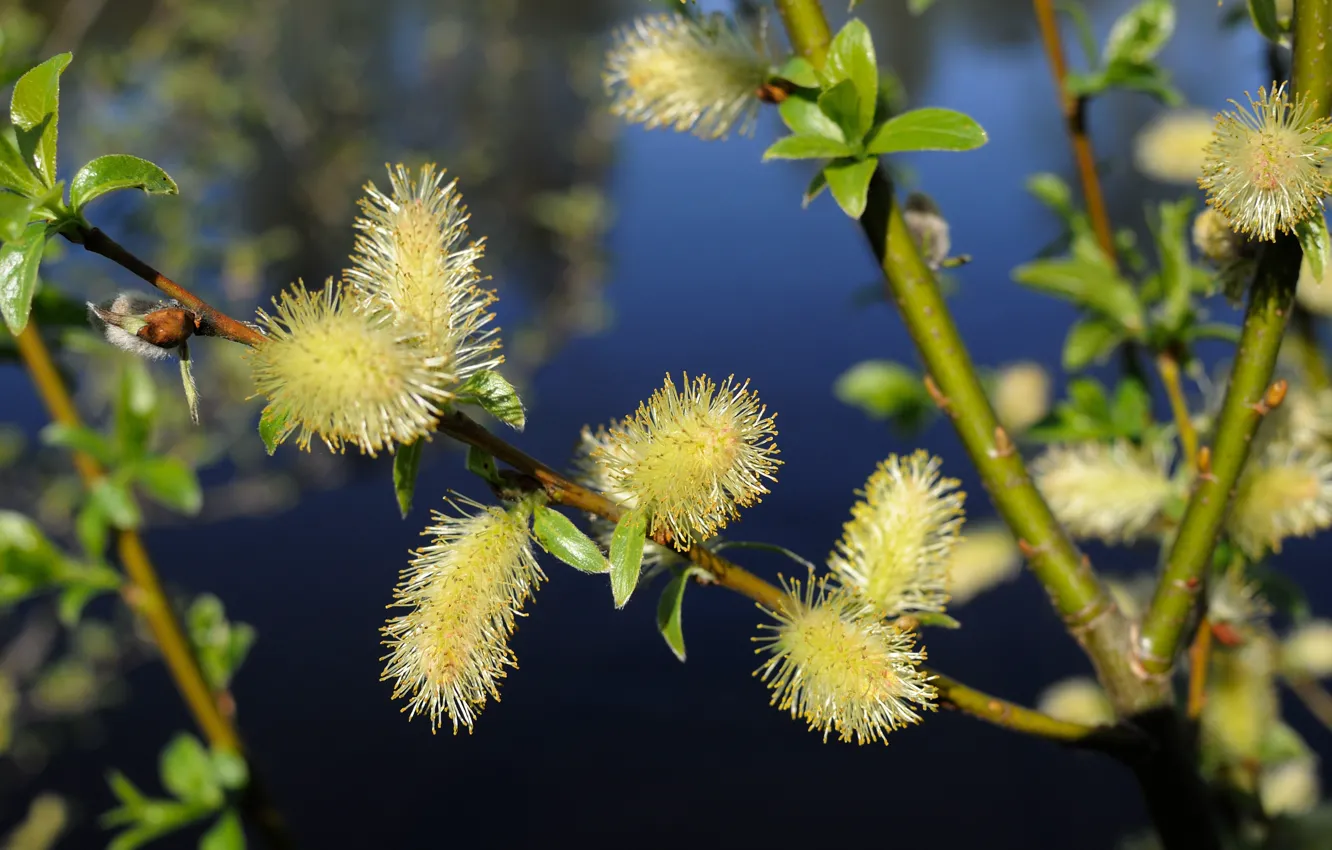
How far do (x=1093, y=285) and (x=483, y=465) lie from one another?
48 cm

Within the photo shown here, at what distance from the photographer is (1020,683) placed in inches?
89.6

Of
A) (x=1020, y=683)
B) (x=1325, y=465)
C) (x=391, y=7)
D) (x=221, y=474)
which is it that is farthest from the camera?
(x=391, y=7)

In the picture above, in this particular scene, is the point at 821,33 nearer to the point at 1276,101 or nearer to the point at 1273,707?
the point at 1276,101

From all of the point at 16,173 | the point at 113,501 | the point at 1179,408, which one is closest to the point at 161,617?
the point at 113,501

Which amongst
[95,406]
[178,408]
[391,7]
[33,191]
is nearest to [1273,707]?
[33,191]

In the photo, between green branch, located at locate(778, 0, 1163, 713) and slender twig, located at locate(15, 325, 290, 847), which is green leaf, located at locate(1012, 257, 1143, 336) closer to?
green branch, located at locate(778, 0, 1163, 713)

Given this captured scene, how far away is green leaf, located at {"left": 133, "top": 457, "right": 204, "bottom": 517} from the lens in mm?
763

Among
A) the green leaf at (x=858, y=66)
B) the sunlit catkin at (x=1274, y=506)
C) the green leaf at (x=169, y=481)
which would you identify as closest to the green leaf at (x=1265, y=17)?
the green leaf at (x=858, y=66)

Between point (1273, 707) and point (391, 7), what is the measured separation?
16.8ft

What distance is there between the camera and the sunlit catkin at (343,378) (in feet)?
1.11

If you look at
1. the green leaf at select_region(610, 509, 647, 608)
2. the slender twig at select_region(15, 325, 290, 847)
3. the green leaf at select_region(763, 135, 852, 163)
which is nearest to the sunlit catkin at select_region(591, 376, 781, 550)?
the green leaf at select_region(610, 509, 647, 608)

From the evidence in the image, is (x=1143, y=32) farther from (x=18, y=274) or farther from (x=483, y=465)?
(x=18, y=274)

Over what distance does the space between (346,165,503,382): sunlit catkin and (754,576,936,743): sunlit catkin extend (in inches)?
6.5

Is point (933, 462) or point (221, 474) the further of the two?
point (221, 474)
